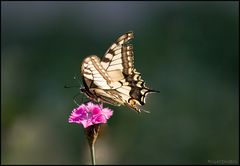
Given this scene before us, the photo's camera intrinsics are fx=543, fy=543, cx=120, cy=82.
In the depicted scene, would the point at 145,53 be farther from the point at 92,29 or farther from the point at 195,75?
the point at 92,29

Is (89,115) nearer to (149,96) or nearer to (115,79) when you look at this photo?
(115,79)

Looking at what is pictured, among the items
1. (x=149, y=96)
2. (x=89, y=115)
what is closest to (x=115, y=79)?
(x=89, y=115)

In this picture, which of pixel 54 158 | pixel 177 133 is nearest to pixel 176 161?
pixel 177 133

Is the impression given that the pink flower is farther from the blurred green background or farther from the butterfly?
the blurred green background

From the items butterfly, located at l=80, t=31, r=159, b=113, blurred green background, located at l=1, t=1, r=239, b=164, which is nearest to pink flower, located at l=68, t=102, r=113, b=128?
butterfly, located at l=80, t=31, r=159, b=113

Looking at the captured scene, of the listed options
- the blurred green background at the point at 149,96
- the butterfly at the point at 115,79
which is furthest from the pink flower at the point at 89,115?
the blurred green background at the point at 149,96
